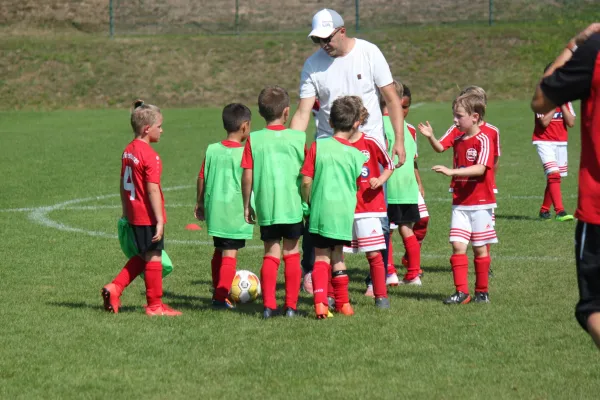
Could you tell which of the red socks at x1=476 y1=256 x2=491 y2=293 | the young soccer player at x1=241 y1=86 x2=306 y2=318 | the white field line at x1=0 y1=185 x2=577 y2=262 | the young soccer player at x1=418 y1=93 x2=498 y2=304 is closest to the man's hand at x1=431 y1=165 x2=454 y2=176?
the young soccer player at x1=418 y1=93 x2=498 y2=304

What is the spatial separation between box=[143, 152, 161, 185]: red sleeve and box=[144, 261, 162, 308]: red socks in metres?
0.65

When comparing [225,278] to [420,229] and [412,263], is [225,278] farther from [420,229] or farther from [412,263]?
[420,229]

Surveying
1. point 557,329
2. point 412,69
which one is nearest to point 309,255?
point 557,329

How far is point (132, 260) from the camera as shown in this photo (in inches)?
314

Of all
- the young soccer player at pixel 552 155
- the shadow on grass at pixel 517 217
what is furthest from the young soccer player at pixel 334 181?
the young soccer player at pixel 552 155

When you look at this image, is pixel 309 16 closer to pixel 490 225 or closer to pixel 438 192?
pixel 438 192

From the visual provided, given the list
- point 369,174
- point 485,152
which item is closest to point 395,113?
point 369,174

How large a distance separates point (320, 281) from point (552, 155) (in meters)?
7.14

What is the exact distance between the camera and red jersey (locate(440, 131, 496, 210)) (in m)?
8.10

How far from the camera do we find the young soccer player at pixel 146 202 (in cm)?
760

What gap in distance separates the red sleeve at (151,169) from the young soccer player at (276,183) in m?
0.63

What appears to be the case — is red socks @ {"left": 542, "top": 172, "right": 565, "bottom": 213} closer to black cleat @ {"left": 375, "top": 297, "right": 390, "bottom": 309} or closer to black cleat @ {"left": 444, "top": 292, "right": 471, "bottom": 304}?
black cleat @ {"left": 444, "top": 292, "right": 471, "bottom": 304}

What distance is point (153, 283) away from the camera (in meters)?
7.73

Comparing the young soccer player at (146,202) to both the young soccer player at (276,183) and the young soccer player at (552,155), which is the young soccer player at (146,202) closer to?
the young soccer player at (276,183)
